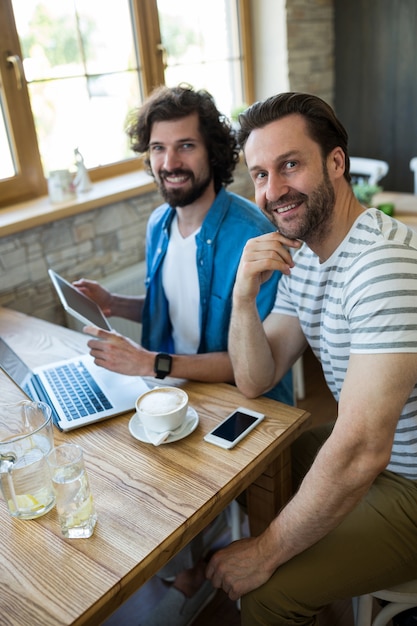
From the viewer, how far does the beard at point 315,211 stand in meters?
1.18

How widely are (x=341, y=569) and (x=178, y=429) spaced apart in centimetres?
44

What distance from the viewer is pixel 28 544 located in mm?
878

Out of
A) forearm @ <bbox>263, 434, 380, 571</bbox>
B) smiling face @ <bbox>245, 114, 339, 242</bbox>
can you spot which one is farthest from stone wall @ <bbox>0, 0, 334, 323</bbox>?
forearm @ <bbox>263, 434, 380, 571</bbox>

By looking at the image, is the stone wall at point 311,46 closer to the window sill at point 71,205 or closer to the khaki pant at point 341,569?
the window sill at point 71,205

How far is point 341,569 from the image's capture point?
110 centimetres

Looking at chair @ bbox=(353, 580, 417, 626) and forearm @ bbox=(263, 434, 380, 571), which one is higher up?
forearm @ bbox=(263, 434, 380, 571)

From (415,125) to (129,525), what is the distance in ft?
12.6

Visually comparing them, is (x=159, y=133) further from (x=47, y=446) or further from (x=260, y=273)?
(x=47, y=446)

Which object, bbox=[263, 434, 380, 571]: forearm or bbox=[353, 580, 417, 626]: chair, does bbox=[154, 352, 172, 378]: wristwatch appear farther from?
bbox=[353, 580, 417, 626]: chair

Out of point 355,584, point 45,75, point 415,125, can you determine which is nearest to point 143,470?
point 355,584

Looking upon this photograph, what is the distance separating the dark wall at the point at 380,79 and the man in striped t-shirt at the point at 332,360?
3.09m

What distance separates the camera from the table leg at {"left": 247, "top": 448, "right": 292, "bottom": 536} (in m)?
1.16

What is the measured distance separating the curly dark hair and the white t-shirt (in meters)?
0.24

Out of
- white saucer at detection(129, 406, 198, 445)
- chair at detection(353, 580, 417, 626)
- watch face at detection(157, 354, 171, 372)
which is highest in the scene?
watch face at detection(157, 354, 171, 372)
